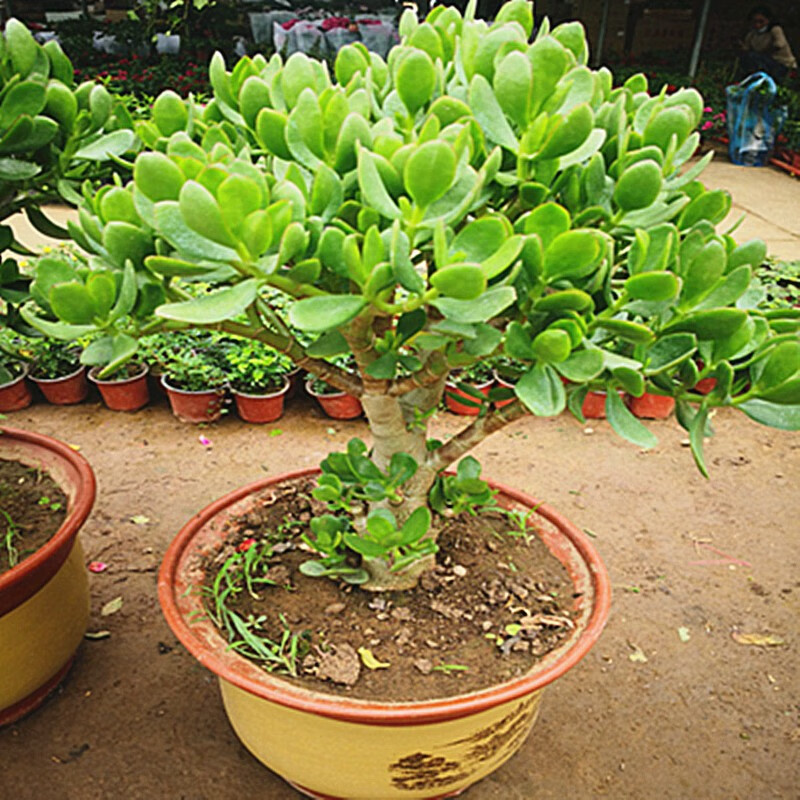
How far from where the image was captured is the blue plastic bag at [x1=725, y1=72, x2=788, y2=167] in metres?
7.02

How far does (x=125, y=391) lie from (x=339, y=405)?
79cm

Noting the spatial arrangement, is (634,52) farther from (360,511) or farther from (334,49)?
(360,511)

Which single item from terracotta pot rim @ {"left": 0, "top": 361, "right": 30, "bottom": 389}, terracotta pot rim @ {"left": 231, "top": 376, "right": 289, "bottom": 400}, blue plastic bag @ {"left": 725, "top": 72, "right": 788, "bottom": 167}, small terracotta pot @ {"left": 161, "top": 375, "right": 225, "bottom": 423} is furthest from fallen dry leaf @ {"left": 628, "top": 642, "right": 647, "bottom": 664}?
blue plastic bag @ {"left": 725, "top": 72, "right": 788, "bottom": 167}

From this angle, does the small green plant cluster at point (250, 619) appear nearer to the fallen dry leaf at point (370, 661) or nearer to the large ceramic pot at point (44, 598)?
the fallen dry leaf at point (370, 661)

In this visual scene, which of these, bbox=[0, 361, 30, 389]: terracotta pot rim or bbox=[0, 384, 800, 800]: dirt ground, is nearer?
bbox=[0, 384, 800, 800]: dirt ground

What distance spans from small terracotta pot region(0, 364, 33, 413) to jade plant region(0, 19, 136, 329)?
165 cm

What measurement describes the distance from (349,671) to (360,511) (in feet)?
0.93

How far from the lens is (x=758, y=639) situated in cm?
195

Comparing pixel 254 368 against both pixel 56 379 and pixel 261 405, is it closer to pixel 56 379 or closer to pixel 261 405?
pixel 261 405

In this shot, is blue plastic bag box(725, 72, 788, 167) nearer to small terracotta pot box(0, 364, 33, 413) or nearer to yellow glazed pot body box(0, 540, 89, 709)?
small terracotta pot box(0, 364, 33, 413)

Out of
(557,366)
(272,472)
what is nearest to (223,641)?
(557,366)

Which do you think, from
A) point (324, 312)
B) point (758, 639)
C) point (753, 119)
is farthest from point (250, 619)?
point (753, 119)

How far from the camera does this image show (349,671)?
124cm

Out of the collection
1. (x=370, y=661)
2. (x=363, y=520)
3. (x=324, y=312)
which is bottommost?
(x=370, y=661)
